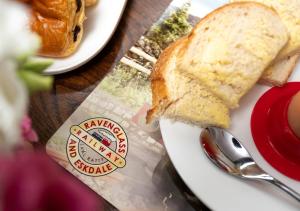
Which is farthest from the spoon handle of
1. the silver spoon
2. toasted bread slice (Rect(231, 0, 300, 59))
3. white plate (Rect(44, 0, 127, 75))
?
white plate (Rect(44, 0, 127, 75))

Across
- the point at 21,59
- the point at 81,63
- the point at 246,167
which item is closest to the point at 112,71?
the point at 81,63

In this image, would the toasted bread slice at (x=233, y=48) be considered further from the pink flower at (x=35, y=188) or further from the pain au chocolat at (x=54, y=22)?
the pink flower at (x=35, y=188)

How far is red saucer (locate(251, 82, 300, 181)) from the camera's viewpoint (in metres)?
0.61

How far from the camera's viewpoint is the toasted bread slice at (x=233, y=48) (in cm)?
63

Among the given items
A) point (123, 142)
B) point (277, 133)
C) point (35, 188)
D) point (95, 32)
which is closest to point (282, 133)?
point (277, 133)

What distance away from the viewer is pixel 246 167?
594 millimetres

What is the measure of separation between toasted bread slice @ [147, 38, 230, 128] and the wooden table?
13 cm

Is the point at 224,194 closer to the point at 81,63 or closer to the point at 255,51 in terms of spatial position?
the point at 255,51

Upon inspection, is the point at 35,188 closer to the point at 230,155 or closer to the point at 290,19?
the point at 230,155

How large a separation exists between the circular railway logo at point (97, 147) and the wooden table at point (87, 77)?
0.14ft

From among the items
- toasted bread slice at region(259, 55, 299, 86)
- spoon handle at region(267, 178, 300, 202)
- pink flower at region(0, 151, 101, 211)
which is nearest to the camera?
pink flower at region(0, 151, 101, 211)

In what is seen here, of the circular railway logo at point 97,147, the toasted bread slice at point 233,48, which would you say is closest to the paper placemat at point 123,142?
the circular railway logo at point 97,147

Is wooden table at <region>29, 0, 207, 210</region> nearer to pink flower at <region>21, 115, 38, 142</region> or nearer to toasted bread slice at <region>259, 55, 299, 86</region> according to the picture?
toasted bread slice at <region>259, 55, 299, 86</region>

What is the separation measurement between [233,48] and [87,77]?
260 mm
